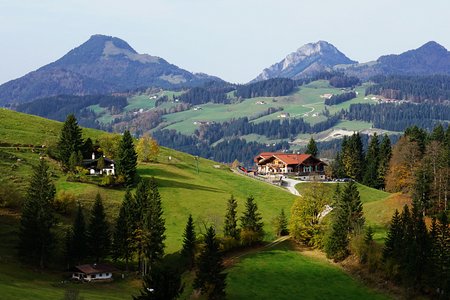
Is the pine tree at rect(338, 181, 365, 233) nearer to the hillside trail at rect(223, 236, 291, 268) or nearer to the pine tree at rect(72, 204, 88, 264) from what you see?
the hillside trail at rect(223, 236, 291, 268)

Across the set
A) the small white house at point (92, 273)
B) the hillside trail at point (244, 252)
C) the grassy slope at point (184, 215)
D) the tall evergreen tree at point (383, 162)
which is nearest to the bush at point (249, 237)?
the hillside trail at point (244, 252)

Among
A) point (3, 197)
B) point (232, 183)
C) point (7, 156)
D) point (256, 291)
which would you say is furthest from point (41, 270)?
point (232, 183)

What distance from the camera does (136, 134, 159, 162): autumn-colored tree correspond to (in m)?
149

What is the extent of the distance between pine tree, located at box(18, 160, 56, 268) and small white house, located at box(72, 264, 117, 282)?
20.2 feet

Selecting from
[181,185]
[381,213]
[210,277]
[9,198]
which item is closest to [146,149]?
[181,185]

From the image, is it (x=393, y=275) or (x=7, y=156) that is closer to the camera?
(x=393, y=275)

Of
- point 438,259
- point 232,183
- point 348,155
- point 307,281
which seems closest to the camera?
point 438,259

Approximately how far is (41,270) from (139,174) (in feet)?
170

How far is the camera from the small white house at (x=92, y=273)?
80750 millimetres

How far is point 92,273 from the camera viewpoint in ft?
266

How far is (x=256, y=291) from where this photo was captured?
76.8 metres

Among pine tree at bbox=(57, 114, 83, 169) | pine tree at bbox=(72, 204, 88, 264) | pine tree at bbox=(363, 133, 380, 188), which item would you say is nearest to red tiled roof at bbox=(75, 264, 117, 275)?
pine tree at bbox=(72, 204, 88, 264)

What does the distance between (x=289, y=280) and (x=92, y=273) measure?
28812 mm

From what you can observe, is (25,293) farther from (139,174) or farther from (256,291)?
(139,174)
